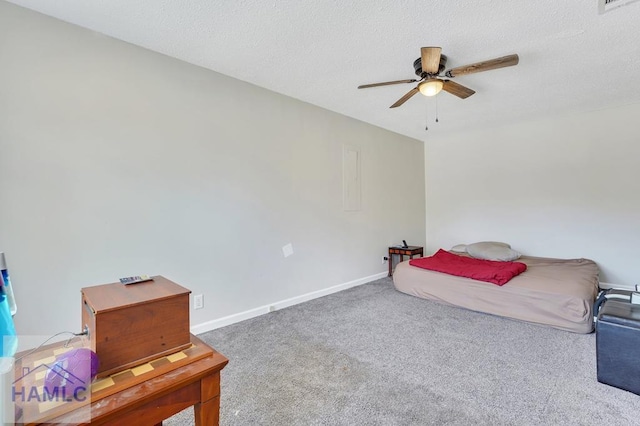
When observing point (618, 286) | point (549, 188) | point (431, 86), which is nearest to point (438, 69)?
point (431, 86)

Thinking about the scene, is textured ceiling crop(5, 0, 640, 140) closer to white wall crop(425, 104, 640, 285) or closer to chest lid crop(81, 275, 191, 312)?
white wall crop(425, 104, 640, 285)

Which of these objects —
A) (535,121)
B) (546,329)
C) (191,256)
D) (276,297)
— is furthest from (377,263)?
(535,121)

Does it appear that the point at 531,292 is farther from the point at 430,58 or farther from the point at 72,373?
the point at 72,373

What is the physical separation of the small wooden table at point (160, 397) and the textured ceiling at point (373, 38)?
2.00 metres

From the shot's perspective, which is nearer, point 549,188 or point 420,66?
point 420,66

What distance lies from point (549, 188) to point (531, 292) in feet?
7.41

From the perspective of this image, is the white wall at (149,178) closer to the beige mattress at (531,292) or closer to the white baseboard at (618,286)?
the beige mattress at (531,292)

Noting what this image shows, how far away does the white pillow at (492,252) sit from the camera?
12.6ft

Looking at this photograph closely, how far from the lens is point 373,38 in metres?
2.20

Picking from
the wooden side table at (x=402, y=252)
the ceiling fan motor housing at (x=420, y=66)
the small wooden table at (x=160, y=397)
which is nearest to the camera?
the small wooden table at (x=160, y=397)

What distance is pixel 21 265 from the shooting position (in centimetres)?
187

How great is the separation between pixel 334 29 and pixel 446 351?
2.52m

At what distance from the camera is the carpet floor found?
62.9 inches

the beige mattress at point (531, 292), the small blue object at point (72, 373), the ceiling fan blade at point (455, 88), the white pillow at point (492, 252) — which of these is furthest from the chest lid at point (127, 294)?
the white pillow at point (492, 252)
